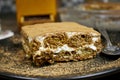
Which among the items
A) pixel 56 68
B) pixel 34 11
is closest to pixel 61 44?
pixel 56 68

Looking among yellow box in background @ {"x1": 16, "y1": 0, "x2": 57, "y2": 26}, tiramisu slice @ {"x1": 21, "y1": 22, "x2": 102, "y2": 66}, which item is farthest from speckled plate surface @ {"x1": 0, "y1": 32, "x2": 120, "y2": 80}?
yellow box in background @ {"x1": 16, "y1": 0, "x2": 57, "y2": 26}

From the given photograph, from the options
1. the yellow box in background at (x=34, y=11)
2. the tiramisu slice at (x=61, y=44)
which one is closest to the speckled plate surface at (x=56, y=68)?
the tiramisu slice at (x=61, y=44)

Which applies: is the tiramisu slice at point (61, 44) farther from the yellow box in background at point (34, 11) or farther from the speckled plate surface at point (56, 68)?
the yellow box in background at point (34, 11)

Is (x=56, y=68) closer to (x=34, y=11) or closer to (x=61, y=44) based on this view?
(x=61, y=44)

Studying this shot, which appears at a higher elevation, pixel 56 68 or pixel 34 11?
pixel 34 11

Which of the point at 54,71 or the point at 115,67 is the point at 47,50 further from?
the point at 115,67

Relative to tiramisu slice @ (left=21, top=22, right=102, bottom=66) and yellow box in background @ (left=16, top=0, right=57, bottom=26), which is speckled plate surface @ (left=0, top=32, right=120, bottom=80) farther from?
yellow box in background @ (left=16, top=0, right=57, bottom=26)
